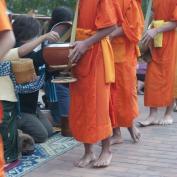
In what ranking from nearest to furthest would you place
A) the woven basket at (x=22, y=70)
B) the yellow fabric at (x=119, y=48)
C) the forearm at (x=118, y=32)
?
the woven basket at (x=22, y=70) < the forearm at (x=118, y=32) < the yellow fabric at (x=119, y=48)

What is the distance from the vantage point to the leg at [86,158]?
14.1ft

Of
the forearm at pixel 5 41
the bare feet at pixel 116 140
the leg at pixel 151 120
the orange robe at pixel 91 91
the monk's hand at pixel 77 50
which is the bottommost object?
the leg at pixel 151 120

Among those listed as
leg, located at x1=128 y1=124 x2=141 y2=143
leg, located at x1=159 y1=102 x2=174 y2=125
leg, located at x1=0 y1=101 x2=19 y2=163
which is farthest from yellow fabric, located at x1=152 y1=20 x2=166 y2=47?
leg, located at x1=0 y1=101 x2=19 y2=163

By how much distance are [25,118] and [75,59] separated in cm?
119

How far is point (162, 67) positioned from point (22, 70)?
2.20m

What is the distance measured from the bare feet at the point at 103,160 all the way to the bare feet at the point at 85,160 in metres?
0.07

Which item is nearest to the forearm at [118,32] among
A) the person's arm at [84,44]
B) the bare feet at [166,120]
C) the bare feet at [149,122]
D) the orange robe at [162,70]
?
the person's arm at [84,44]

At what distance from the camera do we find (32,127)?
4914 mm

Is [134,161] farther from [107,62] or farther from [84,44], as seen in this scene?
[84,44]

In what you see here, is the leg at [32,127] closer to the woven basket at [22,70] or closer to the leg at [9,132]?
the leg at [9,132]

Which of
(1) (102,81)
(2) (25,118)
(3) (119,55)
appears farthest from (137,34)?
(2) (25,118)

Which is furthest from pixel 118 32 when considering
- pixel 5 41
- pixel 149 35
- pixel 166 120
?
pixel 5 41

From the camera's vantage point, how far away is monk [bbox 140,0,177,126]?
5.76m

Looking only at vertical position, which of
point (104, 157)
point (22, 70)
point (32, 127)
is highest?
point (22, 70)
